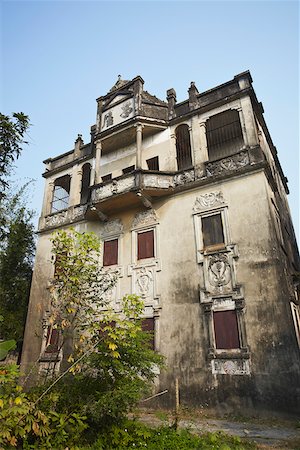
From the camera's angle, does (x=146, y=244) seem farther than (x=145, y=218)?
No

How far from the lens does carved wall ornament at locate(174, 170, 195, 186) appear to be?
12961mm

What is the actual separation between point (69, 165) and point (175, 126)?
6803 millimetres

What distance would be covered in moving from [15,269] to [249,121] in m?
14.4

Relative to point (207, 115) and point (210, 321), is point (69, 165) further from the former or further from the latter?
point (210, 321)

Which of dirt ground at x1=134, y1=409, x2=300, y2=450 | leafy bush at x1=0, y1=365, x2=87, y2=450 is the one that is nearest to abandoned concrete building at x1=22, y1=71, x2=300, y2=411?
dirt ground at x1=134, y1=409, x2=300, y2=450

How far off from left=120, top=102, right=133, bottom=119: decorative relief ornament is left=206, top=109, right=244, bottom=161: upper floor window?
3922mm

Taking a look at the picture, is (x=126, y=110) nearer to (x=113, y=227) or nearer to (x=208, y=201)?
(x=113, y=227)

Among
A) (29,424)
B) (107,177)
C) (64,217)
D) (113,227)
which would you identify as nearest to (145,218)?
(113,227)

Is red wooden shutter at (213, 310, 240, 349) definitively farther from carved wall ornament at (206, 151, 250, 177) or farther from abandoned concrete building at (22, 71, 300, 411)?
carved wall ornament at (206, 151, 250, 177)

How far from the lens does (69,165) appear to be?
17703 mm

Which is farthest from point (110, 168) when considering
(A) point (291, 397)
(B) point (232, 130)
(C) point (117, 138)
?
(A) point (291, 397)

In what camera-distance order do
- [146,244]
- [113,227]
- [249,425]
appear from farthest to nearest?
[113,227]
[146,244]
[249,425]

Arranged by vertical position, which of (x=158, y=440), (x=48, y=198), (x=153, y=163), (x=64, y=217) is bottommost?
(x=158, y=440)

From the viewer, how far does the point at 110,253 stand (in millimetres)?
13961
